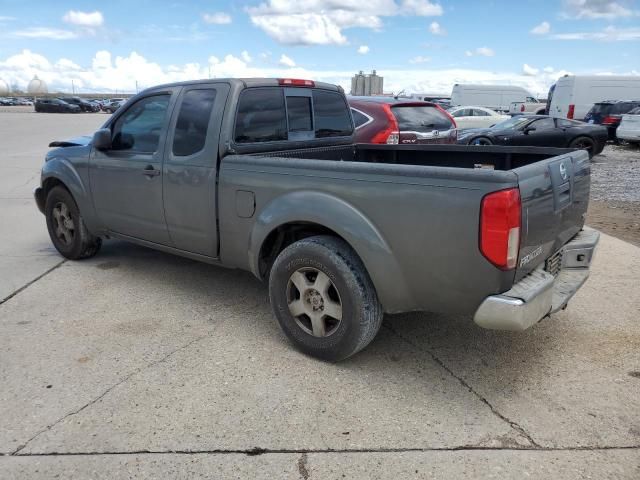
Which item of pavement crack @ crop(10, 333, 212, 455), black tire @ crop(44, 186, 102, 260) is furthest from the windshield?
pavement crack @ crop(10, 333, 212, 455)

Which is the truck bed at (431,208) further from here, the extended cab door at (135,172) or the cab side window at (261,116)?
the extended cab door at (135,172)

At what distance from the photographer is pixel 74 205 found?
530 centimetres

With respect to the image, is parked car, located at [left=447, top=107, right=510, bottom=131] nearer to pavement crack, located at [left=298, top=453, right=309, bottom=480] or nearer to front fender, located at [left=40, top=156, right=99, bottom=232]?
front fender, located at [left=40, top=156, right=99, bottom=232]

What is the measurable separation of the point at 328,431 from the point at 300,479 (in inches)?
15.0

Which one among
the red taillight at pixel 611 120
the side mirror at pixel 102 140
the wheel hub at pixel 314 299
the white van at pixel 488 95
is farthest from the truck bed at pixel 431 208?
the white van at pixel 488 95

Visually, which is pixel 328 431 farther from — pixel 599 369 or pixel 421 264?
pixel 599 369

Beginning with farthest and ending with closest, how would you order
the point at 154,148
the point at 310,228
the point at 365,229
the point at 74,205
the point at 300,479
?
the point at 74,205, the point at 154,148, the point at 310,228, the point at 365,229, the point at 300,479

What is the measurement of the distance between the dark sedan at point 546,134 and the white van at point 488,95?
1681 centimetres

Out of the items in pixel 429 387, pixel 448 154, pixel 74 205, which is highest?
pixel 448 154

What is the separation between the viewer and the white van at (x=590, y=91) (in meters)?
22.4

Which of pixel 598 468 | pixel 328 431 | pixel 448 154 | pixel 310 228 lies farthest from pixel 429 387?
pixel 448 154

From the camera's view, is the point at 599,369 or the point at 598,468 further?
the point at 599,369

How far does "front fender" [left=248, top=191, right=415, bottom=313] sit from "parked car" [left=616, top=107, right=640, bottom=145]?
18376 mm

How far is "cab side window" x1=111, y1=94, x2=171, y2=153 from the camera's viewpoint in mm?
4406
